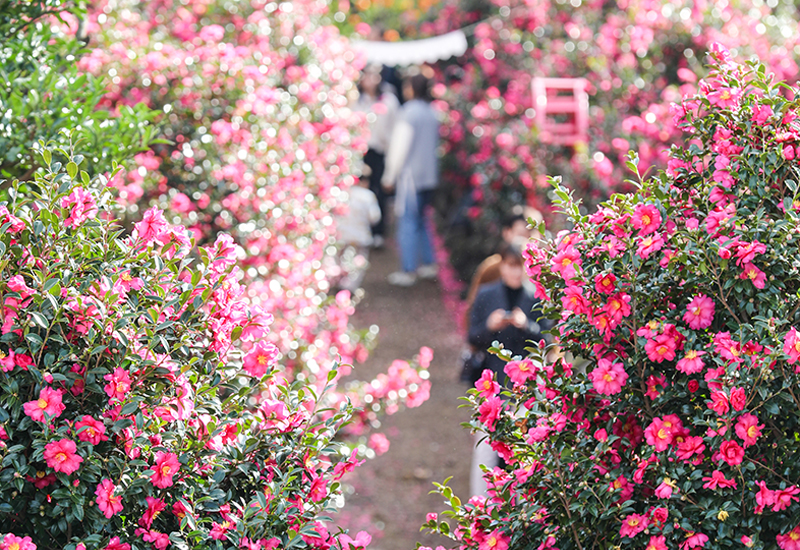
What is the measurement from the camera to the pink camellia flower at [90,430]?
6.00ft

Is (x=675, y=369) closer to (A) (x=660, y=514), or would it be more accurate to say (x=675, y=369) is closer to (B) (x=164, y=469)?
(A) (x=660, y=514)

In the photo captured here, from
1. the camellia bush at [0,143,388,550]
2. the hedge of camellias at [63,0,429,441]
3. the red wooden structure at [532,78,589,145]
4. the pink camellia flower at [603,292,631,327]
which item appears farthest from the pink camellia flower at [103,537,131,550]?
the red wooden structure at [532,78,589,145]

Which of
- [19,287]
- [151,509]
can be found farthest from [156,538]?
[19,287]

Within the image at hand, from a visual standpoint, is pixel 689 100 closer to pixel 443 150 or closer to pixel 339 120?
pixel 339 120

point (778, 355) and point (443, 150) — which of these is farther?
point (443, 150)

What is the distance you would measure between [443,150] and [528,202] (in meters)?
2.41

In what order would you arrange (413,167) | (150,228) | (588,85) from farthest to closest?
(413,167), (588,85), (150,228)

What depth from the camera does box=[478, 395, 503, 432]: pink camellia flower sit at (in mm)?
2244

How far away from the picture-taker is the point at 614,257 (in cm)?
213

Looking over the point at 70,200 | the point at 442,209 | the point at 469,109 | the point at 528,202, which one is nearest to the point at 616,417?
the point at 70,200

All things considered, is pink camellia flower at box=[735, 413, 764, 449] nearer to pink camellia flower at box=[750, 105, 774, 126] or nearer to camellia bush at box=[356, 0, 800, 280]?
pink camellia flower at box=[750, 105, 774, 126]

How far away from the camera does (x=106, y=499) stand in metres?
1.81

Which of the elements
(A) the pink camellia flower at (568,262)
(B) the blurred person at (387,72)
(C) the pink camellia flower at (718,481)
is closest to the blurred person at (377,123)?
(B) the blurred person at (387,72)

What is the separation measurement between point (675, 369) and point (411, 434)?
13.8 feet
